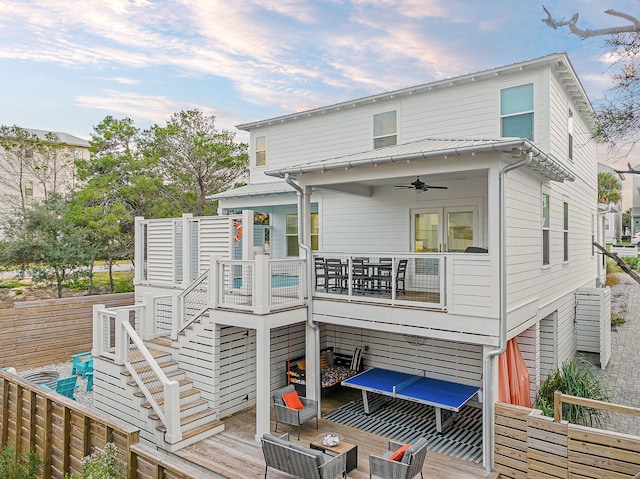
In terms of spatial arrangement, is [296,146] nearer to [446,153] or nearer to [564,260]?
[446,153]

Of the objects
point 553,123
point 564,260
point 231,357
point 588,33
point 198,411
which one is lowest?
point 198,411

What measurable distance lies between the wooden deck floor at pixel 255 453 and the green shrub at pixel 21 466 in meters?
2.26

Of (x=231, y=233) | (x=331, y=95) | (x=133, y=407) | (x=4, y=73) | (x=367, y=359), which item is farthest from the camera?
(x=331, y=95)

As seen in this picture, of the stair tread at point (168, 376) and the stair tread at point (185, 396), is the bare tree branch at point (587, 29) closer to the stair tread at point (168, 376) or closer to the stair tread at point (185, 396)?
the stair tread at point (185, 396)

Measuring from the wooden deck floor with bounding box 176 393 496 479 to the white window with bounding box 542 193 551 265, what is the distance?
205 inches

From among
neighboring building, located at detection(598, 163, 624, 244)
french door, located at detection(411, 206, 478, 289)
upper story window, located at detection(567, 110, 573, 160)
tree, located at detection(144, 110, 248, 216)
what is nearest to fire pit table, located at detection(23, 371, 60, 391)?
french door, located at detection(411, 206, 478, 289)

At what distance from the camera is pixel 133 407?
9016 mm

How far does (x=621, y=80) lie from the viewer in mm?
7305

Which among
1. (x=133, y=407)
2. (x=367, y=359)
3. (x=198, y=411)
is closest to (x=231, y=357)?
(x=198, y=411)

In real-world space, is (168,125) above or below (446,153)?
above

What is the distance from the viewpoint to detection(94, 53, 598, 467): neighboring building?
7598 mm

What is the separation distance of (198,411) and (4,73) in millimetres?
14540

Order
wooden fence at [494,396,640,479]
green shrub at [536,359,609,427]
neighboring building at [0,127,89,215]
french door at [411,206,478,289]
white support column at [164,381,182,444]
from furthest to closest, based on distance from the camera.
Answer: neighboring building at [0,127,89,215] < french door at [411,206,478,289] < green shrub at [536,359,609,427] < white support column at [164,381,182,444] < wooden fence at [494,396,640,479]

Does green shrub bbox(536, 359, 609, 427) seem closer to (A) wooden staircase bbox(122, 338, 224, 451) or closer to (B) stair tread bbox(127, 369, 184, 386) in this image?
(A) wooden staircase bbox(122, 338, 224, 451)
